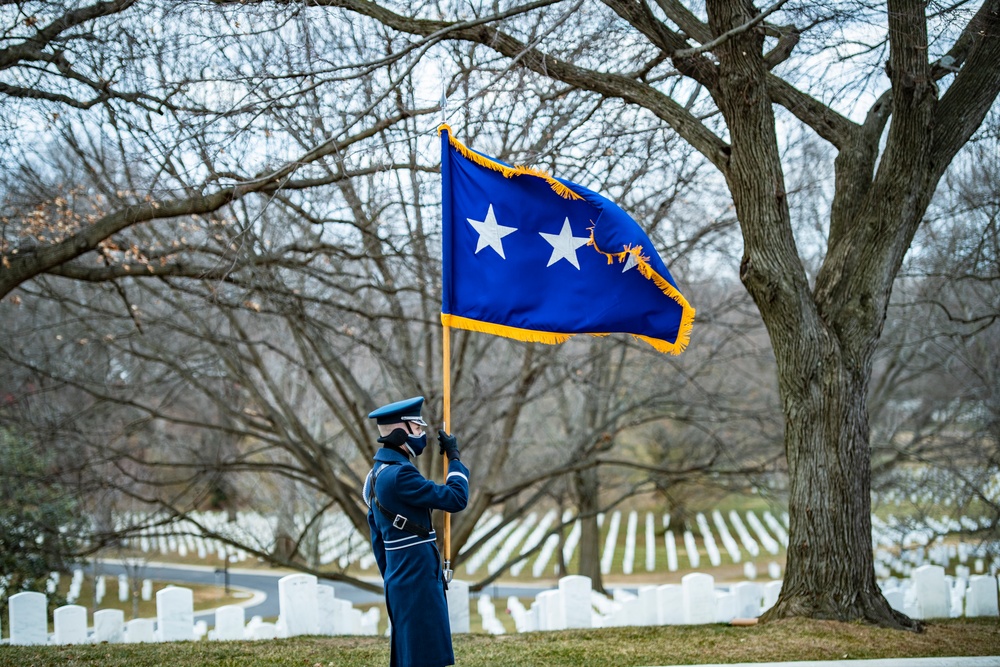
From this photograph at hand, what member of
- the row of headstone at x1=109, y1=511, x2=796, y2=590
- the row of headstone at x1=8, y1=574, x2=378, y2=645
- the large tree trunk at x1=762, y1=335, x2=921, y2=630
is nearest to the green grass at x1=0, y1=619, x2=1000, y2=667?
the large tree trunk at x1=762, y1=335, x2=921, y2=630

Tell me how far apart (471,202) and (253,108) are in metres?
2.24

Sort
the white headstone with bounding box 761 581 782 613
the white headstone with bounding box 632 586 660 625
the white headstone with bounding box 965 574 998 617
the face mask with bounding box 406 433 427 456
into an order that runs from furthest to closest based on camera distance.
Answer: the white headstone with bounding box 761 581 782 613 < the white headstone with bounding box 965 574 998 617 < the white headstone with bounding box 632 586 660 625 < the face mask with bounding box 406 433 427 456

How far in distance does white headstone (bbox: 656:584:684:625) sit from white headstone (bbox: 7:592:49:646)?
5.65m

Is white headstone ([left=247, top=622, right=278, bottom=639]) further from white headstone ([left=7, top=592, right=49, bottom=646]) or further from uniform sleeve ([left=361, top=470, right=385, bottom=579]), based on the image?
uniform sleeve ([left=361, top=470, right=385, bottom=579])

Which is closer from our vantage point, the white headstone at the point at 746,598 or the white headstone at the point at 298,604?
the white headstone at the point at 298,604

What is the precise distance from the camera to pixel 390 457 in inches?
196

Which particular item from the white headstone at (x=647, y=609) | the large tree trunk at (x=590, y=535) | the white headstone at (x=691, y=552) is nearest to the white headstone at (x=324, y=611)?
the white headstone at (x=647, y=609)

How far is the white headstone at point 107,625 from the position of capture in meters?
8.45

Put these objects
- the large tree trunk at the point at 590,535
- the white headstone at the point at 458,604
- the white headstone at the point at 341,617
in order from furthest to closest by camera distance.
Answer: the large tree trunk at the point at 590,535
the white headstone at the point at 341,617
the white headstone at the point at 458,604

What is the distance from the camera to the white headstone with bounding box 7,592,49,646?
7953mm

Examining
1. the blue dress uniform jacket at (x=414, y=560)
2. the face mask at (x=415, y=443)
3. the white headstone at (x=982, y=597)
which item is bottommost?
the white headstone at (x=982, y=597)

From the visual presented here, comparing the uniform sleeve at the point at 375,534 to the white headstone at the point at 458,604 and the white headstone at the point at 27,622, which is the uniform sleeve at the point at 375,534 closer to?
the white headstone at the point at 458,604

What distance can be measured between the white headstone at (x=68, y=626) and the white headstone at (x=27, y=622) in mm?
210

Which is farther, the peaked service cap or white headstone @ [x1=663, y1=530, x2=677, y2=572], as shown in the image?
white headstone @ [x1=663, y1=530, x2=677, y2=572]
